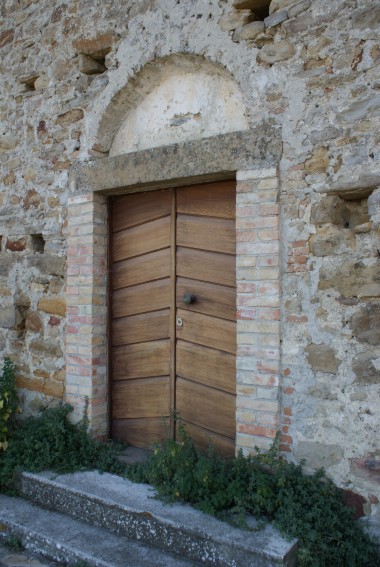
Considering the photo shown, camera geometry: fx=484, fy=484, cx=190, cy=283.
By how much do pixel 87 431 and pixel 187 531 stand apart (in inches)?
53.3

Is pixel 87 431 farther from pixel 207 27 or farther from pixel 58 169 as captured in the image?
pixel 207 27

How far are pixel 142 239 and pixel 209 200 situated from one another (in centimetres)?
64

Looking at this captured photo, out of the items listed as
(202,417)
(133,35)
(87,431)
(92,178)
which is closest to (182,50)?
(133,35)

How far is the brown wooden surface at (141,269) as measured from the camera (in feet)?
11.9

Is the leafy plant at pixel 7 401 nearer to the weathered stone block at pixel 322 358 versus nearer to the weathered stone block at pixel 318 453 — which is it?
the weathered stone block at pixel 318 453

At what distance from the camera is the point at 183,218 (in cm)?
354

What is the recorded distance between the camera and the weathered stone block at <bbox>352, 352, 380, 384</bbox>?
2652mm

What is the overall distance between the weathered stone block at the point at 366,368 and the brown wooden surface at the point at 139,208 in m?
1.72

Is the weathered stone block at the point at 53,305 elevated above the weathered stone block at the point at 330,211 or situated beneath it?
situated beneath

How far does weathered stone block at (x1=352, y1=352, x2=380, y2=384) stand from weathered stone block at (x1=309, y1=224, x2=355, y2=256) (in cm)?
61

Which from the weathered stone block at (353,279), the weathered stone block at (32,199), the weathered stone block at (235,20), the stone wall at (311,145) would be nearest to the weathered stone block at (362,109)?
the stone wall at (311,145)

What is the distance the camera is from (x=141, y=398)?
148 inches

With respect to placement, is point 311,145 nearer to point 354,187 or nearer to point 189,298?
point 354,187

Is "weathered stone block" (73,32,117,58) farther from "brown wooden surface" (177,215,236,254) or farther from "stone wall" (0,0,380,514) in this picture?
"brown wooden surface" (177,215,236,254)
